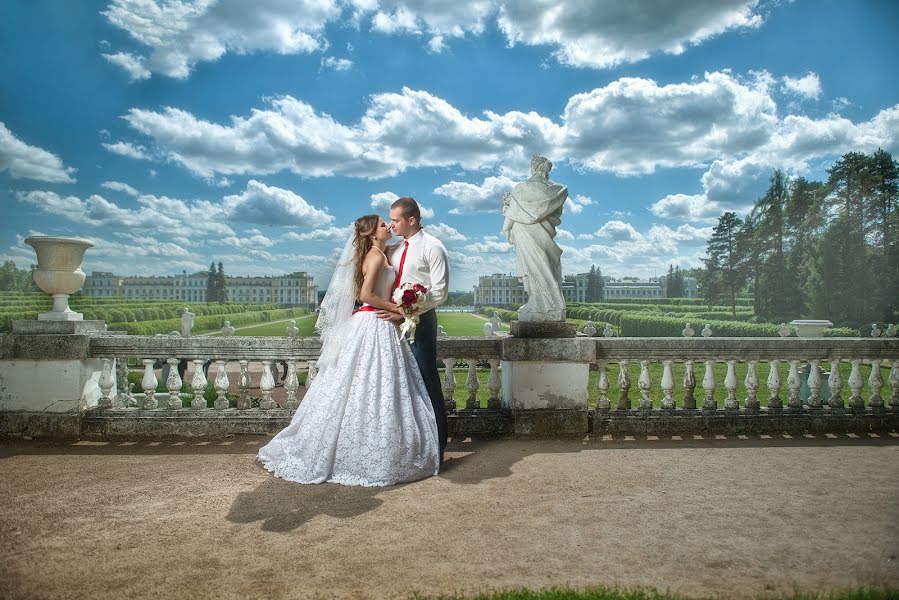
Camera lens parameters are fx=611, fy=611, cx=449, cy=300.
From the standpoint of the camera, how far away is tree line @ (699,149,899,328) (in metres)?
24.8

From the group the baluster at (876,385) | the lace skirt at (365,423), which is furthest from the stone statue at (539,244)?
the baluster at (876,385)

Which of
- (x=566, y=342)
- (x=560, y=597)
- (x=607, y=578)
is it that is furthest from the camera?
(x=566, y=342)

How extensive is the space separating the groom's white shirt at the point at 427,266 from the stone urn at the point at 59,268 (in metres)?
3.14

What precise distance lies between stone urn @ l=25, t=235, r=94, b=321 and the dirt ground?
1.37 m

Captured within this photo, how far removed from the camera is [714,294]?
30344mm

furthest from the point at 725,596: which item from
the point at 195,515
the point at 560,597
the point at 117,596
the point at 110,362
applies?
the point at 110,362

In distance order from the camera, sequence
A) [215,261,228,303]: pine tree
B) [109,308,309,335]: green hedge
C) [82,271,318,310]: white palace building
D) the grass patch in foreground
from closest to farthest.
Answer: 1. the grass patch in foreground
2. [109,308,309,335]: green hedge
3. [82,271,318,310]: white palace building
4. [215,261,228,303]: pine tree

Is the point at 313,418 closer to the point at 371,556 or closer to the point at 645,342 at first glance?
the point at 371,556

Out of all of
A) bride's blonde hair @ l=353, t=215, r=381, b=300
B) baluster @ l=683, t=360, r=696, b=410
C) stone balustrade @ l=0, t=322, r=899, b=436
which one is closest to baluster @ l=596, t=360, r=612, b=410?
stone balustrade @ l=0, t=322, r=899, b=436

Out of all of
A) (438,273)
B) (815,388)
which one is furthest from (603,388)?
(438,273)

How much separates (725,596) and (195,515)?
2814mm

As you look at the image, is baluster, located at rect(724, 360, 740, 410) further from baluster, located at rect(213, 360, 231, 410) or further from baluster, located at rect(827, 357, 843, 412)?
baluster, located at rect(213, 360, 231, 410)

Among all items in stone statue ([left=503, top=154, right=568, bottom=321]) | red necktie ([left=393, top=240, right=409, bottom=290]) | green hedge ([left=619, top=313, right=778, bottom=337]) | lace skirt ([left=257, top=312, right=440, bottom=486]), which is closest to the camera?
lace skirt ([left=257, top=312, right=440, bottom=486])

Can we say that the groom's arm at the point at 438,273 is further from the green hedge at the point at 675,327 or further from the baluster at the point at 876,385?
the green hedge at the point at 675,327
